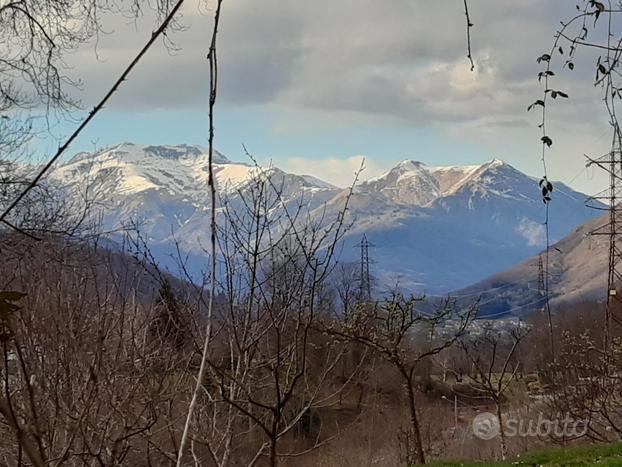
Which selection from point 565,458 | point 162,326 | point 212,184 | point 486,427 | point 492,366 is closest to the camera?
point 212,184

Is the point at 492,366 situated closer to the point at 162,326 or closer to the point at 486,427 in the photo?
the point at 486,427

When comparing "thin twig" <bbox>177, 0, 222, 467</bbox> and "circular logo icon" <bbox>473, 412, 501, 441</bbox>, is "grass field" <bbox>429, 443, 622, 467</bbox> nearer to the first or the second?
"circular logo icon" <bbox>473, 412, 501, 441</bbox>

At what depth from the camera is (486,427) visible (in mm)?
18469

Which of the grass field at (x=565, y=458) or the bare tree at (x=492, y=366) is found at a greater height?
the bare tree at (x=492, y=366)

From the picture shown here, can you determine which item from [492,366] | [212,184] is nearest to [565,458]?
[492,366]

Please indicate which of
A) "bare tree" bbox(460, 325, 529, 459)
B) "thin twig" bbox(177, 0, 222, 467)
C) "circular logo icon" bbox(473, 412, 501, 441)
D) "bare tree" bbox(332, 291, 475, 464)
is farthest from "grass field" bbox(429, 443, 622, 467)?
"thin twig" bbox(177, 0, 222, 467)

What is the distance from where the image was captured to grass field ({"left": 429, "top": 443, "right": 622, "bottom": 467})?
10.2 meters

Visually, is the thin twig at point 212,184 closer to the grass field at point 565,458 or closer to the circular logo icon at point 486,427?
the grass field at point 565,458

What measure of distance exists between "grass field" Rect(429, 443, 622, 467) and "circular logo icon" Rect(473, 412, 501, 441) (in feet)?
20.4

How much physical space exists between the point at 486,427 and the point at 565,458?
7.63 metres

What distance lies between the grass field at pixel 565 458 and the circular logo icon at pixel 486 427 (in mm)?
6220

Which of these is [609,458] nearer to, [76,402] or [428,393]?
[76,402]

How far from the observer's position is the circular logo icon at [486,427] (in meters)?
17.9

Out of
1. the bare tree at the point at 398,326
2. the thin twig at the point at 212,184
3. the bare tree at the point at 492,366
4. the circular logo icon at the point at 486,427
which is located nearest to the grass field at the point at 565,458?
the bare tree at the point at 492,366
